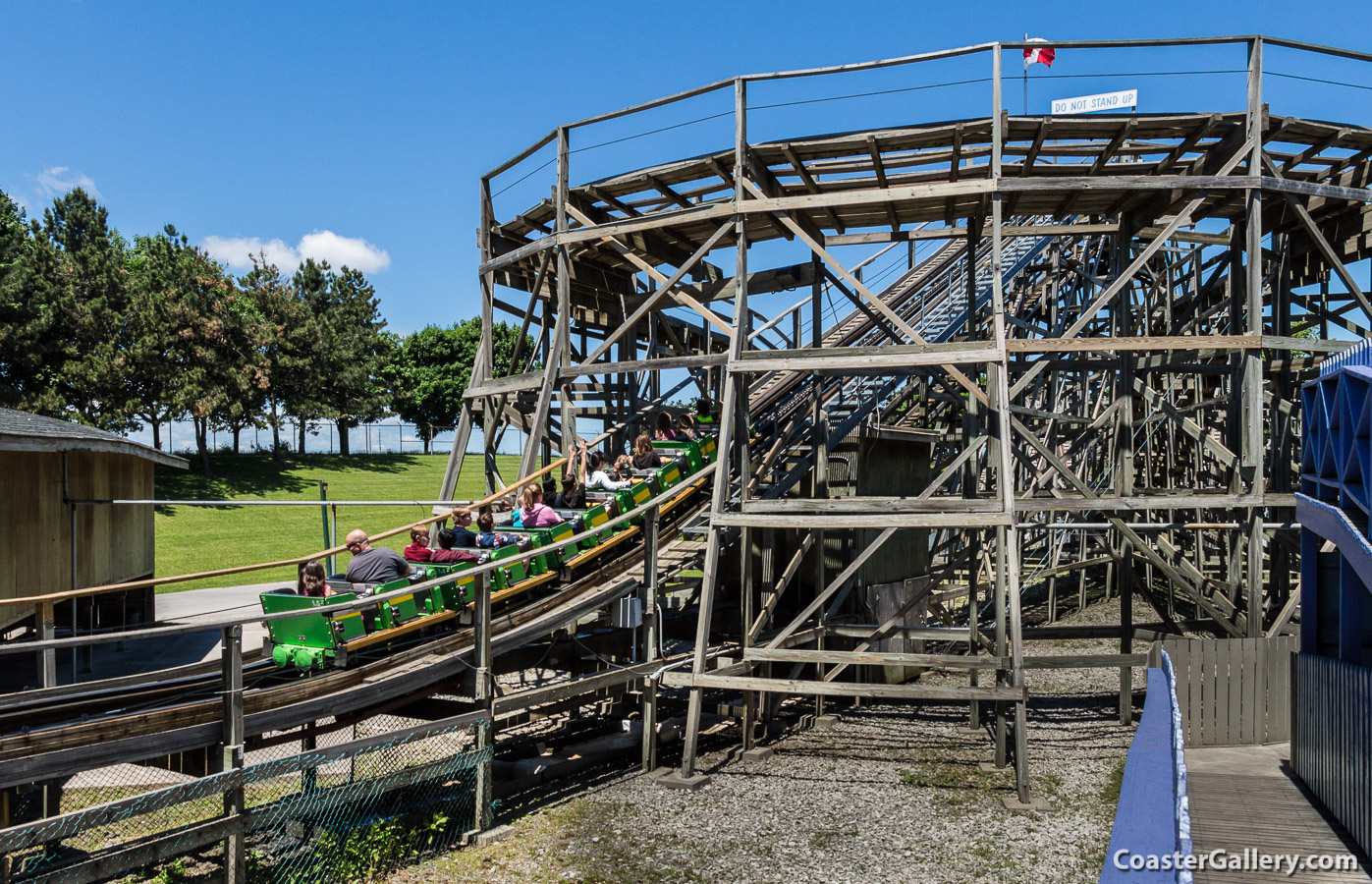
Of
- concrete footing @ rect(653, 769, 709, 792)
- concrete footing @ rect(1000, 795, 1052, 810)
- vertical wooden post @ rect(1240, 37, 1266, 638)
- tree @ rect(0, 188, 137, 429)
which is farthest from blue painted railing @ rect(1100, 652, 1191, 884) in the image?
tree @ rect(0, 188, 137, 429)

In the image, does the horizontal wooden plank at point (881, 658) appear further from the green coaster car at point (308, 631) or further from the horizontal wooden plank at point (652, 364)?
the green coaster car at point (308, 631)

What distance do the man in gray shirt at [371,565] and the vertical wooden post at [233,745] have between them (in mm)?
2101

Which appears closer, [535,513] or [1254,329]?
[535,513]

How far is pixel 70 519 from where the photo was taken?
635 inches

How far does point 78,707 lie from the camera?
873cm

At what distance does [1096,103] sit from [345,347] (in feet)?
160

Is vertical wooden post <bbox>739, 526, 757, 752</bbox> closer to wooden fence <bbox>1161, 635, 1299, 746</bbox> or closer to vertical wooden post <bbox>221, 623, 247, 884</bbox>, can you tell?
wooden fence <bbox>1161, 635, 1299, 746</bbox>

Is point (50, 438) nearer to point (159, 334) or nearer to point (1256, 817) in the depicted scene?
point (1256, 817)

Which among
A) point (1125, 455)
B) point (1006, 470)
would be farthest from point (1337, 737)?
point (1125, 455)

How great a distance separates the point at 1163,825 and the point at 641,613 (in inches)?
387

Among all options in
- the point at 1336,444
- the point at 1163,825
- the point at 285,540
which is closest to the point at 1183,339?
the point at 1336,444

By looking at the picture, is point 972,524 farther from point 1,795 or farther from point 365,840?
point 1,795

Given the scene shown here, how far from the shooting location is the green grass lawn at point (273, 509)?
31566mm

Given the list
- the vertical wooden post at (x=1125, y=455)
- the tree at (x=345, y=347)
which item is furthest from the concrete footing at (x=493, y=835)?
the tree at (x=345, y=347)
